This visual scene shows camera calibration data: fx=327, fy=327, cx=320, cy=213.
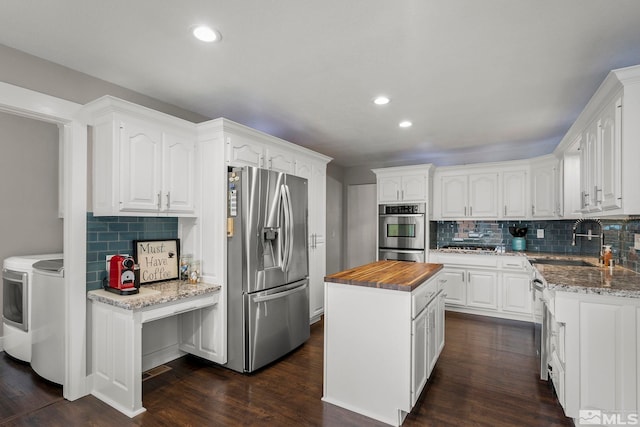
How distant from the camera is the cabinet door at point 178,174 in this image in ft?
9.07

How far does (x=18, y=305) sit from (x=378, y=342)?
332 cm

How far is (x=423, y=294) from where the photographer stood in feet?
7.88

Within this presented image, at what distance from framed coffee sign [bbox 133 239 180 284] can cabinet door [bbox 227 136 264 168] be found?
0.99m

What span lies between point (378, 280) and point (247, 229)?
1221mm

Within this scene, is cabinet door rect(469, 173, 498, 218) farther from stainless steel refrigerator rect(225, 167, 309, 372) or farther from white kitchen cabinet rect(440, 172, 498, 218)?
stainless steel refrigerator rect(225, 167, 309, 372)

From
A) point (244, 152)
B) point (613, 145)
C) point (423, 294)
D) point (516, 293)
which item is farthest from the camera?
point (516, 293)

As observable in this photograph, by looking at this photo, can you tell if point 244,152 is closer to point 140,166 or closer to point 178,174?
point 178,174

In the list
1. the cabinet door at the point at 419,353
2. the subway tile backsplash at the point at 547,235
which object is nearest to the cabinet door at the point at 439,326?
the cabinet door at the point at 419,353

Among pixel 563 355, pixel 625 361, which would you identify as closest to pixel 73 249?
pixel 563 355

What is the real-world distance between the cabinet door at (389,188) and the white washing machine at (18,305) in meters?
4.37

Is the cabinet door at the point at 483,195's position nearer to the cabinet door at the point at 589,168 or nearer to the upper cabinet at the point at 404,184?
the upper cabinet at the point at 404,184

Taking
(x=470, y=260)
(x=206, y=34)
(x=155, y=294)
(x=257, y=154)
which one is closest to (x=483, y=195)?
(x=470, y=260)

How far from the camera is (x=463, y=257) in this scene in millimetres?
4832
